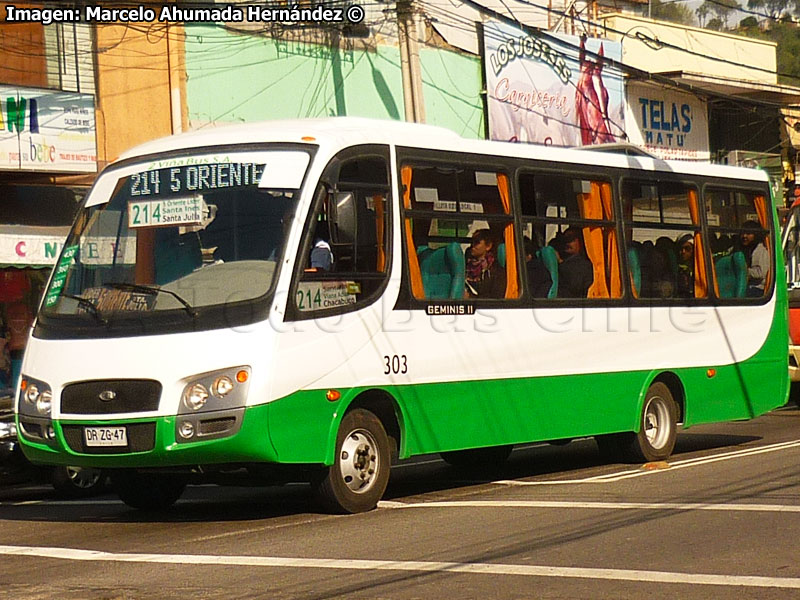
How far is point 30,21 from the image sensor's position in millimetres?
21734

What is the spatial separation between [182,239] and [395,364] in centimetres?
187

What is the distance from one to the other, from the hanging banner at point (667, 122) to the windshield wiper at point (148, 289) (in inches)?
926

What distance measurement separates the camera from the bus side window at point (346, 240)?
34.7ft

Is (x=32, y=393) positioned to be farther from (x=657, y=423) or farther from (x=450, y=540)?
(x=657, y=423)

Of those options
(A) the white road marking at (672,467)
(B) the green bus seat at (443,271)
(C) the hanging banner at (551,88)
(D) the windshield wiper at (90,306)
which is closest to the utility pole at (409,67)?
(C) the hanging banner at (551,88)

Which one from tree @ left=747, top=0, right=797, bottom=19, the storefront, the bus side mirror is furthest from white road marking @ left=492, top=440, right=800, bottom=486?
tree @ left=747, top=0, right=797, bottom=19

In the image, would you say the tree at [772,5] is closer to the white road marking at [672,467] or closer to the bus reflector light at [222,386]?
the white road marking at [672,467]

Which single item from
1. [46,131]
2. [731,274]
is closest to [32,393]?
[731,274]

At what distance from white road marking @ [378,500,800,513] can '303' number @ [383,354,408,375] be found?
1.02 meters

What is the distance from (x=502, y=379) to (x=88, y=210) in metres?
3.59

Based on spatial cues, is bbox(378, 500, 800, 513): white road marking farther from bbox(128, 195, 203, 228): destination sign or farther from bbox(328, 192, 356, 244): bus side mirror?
bbox(128, 195, 203, 228): destination sign

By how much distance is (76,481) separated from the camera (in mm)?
13156

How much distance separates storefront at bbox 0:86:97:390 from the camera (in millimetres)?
20953

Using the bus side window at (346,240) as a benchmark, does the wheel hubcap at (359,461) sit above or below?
below
